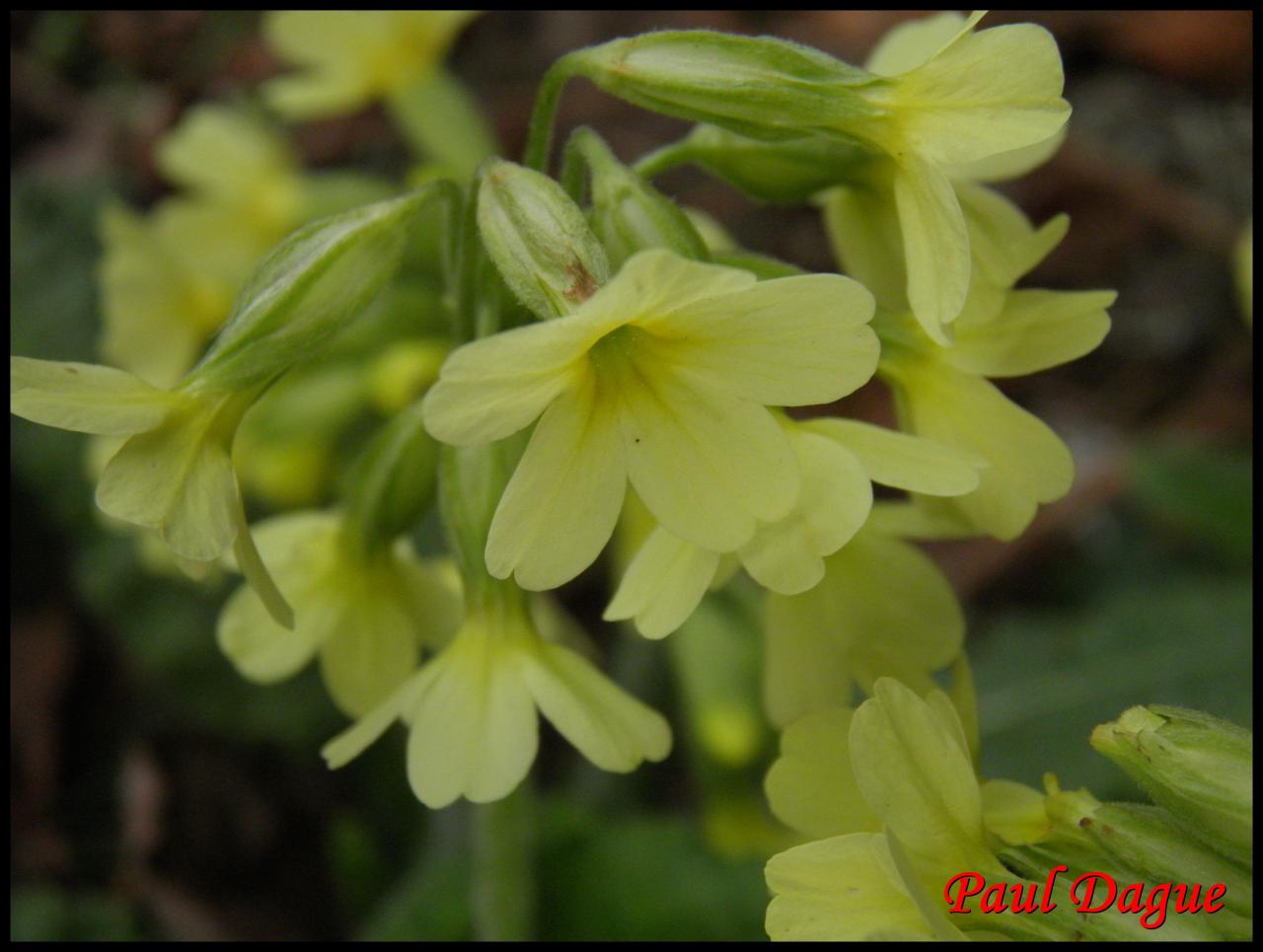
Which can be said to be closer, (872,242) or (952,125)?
(952,125)

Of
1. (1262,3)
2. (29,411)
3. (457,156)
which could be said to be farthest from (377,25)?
(1262,3)

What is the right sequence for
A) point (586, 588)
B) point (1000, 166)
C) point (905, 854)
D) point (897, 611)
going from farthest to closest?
point (586, 588), point (1000, 166), point (897, 611), point (905, 854)

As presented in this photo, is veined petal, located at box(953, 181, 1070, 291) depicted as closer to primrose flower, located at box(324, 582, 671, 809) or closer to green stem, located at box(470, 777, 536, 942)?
primrose flower, located at box(324, 582, 671, 809)

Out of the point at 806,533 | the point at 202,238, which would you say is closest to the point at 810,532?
the point at 806,533

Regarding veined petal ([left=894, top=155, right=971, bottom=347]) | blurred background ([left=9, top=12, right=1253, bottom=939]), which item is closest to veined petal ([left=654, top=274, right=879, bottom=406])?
veined petal ([left=894, top=155, right=971, bottom=347])

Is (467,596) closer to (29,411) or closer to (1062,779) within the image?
(29,411)

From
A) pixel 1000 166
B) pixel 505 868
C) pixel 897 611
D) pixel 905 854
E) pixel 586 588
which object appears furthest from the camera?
Answer: pixel 586 588

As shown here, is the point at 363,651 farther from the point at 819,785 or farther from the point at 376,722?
the point at 819,785

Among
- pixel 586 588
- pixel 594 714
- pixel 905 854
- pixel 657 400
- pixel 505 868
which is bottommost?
pixel 586 588
